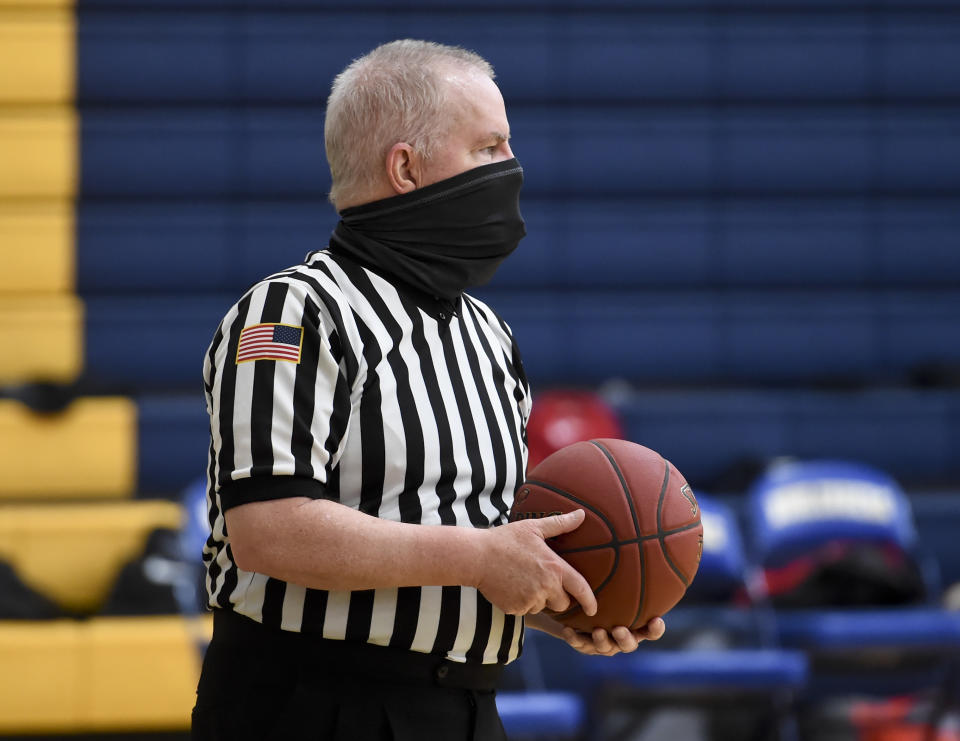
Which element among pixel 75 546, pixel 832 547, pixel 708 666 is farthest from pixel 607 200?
pixel 75 546

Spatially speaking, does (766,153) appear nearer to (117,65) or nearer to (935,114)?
(935,114)

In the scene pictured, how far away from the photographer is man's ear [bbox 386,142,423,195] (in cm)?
159

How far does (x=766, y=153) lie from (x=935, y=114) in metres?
0.90

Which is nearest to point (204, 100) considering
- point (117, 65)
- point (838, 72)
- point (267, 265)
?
point (117, 65)

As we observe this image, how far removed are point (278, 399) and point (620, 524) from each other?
1.69ft

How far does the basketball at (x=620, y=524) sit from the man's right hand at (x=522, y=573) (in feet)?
0.51

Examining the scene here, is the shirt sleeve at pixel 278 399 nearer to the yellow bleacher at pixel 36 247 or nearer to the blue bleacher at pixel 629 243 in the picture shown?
the blue bleacher at pixel 629 243

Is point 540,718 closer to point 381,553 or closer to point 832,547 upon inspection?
Answer: point 832,547

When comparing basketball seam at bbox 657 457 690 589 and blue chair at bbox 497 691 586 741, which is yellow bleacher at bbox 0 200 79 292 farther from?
basketball seam at bbox 657 457 690 589

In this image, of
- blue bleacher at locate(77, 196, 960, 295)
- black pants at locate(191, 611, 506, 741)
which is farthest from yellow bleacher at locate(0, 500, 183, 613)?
black pants at locate(191, 611, 506, 741)

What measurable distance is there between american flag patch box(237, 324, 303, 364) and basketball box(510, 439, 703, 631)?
1.30 ft

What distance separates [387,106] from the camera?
1.59 metres

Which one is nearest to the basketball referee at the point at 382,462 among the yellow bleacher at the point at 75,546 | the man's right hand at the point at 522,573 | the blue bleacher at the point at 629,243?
the man's right hand at the point at 522,573

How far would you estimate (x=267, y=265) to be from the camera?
579 centimetres
